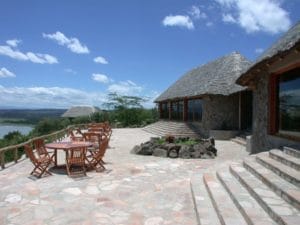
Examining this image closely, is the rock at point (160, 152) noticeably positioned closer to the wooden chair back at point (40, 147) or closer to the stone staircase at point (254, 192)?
the stone staircase at point (254, 192)

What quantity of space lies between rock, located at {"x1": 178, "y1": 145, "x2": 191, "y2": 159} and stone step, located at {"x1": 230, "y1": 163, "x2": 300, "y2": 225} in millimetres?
4098

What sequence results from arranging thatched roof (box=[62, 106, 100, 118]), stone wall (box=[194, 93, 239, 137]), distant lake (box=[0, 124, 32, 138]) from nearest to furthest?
stone wall (box=[194, 93, 239, 137]), distant lake (box=[0, 124, 32, 138]), thatched roof (box=[62, 106, 100, 118])

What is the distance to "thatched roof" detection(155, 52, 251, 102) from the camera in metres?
18.7

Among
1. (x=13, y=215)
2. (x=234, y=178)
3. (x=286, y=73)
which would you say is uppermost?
(x=286, y=73)

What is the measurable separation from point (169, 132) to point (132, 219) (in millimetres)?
16166

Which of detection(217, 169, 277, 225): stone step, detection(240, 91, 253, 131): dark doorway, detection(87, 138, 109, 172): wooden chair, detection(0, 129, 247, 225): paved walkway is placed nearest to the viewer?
detection(217, 169, 277, 225): stone step

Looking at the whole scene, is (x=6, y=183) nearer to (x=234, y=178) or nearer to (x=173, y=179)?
(x=173, y=179)

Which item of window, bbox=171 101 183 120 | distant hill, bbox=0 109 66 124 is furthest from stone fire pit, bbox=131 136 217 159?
distant hill, bbox=0 109 66 124

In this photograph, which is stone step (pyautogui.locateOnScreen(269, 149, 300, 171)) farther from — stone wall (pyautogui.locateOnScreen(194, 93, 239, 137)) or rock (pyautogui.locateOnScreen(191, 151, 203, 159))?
stone wall (pyautogui.locateOnScreen(194, 93, 239, 137))

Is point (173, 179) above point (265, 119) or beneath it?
beneath

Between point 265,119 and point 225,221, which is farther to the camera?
point 265,119

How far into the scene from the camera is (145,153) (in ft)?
38.8

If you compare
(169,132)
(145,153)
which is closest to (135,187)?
(145,153)

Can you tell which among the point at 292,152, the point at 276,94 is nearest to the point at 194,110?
the point at 276,94
